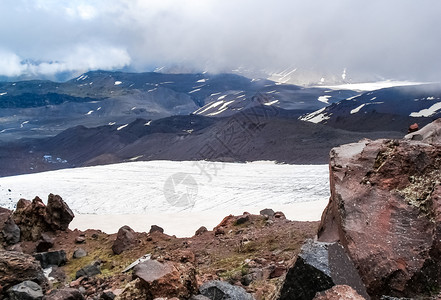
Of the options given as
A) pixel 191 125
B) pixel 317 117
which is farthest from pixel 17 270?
pixel 191 125

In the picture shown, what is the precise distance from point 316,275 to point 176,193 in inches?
673

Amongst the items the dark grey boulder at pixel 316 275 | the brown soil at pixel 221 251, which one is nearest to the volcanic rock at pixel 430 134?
the brown soil at pixel 221 251

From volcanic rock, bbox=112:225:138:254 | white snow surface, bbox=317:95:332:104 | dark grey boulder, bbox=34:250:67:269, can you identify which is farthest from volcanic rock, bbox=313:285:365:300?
white snow surface, bbox=317:95:332:104

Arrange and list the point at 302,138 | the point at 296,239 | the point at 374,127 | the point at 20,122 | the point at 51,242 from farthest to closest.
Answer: the point at 20,122 → the point at 374,127 → the point at 302,138 → the point at 51,242 → the point at 296,239

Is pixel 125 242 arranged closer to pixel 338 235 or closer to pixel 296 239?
pixel 296 239

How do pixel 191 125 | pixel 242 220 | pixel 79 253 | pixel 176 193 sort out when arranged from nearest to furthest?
pixel 79 253, pixel 242 220, pixel 176 193, pixel 191 125

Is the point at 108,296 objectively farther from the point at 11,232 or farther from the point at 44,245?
the point at 11,232

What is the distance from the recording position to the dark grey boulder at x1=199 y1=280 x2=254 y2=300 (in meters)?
4.23

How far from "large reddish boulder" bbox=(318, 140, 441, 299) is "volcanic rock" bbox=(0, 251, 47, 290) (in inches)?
173

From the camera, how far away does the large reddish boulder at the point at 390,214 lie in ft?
11.8

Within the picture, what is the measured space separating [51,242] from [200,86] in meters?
165

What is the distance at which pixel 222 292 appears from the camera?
4.32 m

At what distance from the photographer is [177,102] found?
14175 cm

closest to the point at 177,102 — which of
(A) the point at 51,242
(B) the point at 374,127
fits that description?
(B) the point at 374,127
